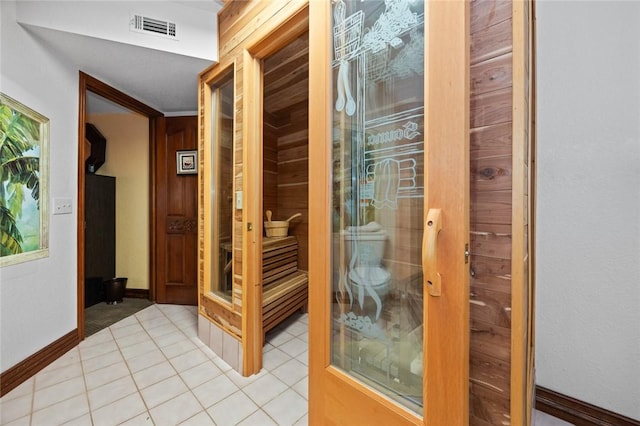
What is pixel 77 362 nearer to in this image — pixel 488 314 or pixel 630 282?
pixel 488 314

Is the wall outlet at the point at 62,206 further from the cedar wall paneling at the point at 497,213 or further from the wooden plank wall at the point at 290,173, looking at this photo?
the cedar wall paneling at the point at 497,213

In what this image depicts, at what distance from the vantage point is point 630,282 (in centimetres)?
114

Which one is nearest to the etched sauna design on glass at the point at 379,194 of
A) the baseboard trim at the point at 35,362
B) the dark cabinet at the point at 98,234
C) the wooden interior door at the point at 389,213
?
the wooden interior door at the point at 389,213

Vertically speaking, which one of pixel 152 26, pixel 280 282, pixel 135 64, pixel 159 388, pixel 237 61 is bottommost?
pixel 159 388

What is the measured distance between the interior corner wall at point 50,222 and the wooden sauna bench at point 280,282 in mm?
1529

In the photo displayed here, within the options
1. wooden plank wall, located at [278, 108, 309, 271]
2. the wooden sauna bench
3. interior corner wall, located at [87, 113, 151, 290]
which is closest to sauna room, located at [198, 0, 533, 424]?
the wooden sauna bench

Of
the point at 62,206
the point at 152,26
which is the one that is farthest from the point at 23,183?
the point at 152,26

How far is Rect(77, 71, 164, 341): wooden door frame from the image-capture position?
2.11 m

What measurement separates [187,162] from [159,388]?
7.04ft

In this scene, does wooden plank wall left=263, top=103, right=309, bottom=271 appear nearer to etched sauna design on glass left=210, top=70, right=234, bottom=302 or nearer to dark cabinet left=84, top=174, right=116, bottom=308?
etched sauna design on glass left=210, top=70, right=234, bottom=302

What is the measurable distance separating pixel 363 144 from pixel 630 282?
4.51 feet

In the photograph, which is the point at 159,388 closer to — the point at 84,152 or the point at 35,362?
the point at 35,362

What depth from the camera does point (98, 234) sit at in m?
2.88

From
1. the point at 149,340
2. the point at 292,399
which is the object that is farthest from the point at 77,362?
the point at 292,399
